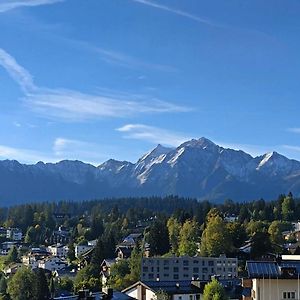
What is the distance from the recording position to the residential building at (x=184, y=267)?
97062 millimetres

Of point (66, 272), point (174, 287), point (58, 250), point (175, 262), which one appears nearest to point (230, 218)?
point (58, 250)

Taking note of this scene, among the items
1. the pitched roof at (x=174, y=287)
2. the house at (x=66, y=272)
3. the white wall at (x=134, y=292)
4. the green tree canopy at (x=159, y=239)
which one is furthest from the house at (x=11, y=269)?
the pitched roof at (x=174, y=287)

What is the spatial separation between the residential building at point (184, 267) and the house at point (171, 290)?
3091cm

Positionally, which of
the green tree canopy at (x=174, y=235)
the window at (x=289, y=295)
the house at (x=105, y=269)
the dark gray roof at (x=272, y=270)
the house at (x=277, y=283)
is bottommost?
the window at (x=289, y=295)

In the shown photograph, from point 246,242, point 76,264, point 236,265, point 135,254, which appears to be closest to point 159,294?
point 236,265

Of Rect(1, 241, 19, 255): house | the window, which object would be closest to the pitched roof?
the window

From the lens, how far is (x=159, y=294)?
56406 mm

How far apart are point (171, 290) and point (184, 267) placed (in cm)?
3927

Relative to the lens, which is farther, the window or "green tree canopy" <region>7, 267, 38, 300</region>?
"green tree canopy" <region>7, 267, 38, 300</region>

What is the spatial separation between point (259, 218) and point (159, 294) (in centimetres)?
9609

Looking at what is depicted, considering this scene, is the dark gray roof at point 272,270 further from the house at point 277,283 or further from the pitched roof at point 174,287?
the pitched roof at point 174,287

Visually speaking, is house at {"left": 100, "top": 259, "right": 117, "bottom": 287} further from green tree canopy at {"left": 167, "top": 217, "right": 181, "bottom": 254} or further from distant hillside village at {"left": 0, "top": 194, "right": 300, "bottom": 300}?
green tree canopy at {"left": 167, "top": 217, "right": 181, "bottom": 254}

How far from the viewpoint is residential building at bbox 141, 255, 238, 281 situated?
318ft

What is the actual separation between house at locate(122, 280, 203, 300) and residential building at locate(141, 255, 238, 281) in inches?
1217
